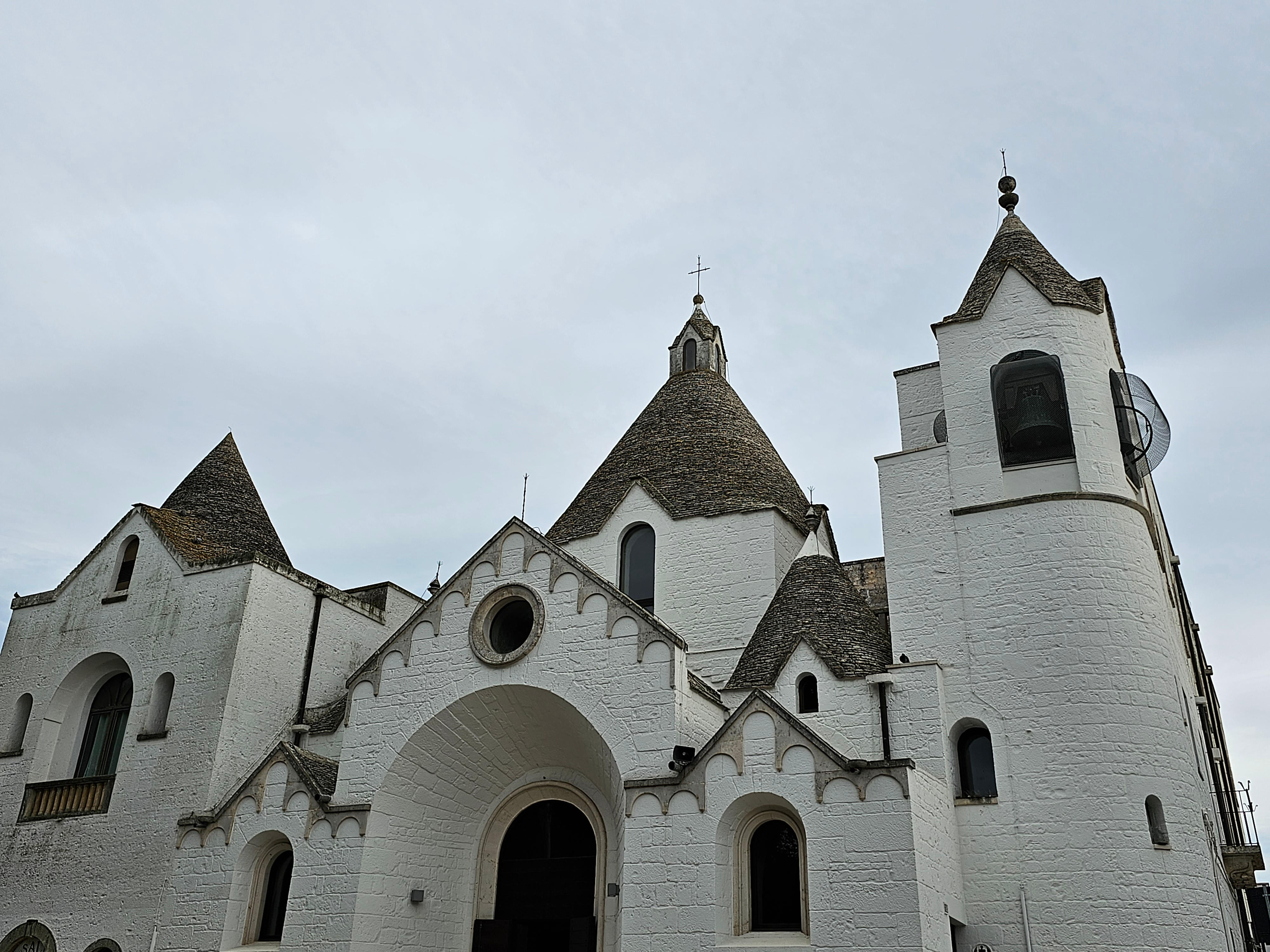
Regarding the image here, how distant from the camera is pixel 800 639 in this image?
1855 centimetres

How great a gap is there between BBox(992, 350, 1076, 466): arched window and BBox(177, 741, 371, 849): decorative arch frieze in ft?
42.5

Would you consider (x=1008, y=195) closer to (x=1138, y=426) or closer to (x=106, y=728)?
(x=1138, y=426)

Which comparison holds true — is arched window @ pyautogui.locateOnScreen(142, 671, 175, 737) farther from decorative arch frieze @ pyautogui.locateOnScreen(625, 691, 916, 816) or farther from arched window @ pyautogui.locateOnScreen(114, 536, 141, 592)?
decorative arch frieze @ pyautogui.locateOnScreen(625, 691, 916, 816)

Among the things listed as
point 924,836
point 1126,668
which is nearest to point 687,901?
point 924,836

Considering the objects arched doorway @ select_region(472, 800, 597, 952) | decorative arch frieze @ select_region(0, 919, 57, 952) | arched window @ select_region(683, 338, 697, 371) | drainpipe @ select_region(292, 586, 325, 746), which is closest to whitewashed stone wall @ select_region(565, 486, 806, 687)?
arched doorway @ select_region(472, 800, 597, 952)

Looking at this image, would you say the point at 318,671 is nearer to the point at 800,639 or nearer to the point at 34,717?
the point at 34,717

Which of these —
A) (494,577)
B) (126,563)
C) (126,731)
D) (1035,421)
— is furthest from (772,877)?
(126,563)

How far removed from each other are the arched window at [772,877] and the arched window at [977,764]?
336cm

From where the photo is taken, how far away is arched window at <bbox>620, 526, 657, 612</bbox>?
79.4ft

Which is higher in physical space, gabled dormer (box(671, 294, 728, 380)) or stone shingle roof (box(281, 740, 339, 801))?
gabled dormer (box(671, 294, 728, 380))

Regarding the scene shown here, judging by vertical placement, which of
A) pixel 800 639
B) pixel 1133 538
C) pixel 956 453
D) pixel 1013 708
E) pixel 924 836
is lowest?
pixel 924 836

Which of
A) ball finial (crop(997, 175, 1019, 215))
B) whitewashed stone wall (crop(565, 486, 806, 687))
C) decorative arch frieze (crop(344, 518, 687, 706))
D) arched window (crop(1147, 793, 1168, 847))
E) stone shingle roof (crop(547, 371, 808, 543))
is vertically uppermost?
ball finial (crop(997, 175, 1019, 215))

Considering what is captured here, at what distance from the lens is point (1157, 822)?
→ 16281mm

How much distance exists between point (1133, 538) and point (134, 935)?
1876cm
